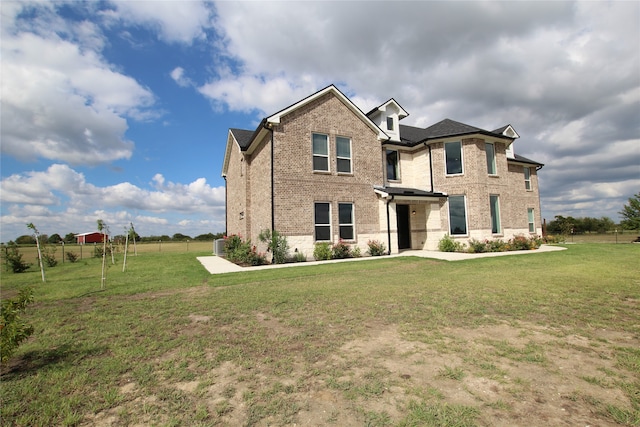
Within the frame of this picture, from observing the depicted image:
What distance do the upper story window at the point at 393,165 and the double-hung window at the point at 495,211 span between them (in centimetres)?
566

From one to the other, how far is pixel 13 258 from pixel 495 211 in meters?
26.7

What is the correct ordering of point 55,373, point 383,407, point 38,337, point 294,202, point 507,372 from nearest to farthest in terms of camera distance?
point 383,407 → point 507,372 → point 55,373 → point 38,337 → point 294,202

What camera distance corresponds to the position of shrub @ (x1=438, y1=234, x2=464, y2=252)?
54.8ft

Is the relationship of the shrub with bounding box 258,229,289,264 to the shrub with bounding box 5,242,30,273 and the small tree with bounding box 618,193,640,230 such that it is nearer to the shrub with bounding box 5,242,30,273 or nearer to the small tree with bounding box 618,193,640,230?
the shrub with bounding box 5,242,30,273

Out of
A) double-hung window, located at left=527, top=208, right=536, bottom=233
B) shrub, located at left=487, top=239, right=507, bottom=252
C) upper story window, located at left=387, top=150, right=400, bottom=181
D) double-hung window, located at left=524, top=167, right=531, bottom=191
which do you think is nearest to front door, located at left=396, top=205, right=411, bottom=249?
upper story window, located at left=387, top=150, right=400, bottom=181

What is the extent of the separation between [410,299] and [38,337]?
6.58 meters

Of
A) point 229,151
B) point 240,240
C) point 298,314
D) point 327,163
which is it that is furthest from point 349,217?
point 229,151

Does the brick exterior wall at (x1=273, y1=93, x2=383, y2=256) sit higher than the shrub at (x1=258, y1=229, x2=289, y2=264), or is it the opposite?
the brick exterior wall at (x1=273, y1=93, x2=383, y2=256)

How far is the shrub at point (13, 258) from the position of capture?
50.4 ft

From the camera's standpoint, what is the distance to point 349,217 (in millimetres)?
15906

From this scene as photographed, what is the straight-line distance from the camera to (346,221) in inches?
623

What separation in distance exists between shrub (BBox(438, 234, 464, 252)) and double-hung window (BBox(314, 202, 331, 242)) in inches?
269

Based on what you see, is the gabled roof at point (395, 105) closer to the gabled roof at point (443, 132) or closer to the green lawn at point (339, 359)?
the gabled roof at point (443, 132)

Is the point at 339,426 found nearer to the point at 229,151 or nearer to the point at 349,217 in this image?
the point at 349,217
